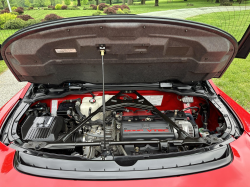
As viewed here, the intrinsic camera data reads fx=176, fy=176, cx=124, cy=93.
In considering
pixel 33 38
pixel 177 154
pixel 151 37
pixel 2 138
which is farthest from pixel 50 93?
pixel 177 154

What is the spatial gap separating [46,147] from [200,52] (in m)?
1.45

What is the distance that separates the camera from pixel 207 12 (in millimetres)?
1877

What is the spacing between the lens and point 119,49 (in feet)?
4.58

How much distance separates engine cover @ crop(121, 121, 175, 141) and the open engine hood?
478 millimetres

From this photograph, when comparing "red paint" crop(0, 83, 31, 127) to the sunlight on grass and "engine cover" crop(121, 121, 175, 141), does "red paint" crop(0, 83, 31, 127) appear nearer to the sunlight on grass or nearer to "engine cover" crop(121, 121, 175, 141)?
"engine cover" crop(121, 121, 175, 141)

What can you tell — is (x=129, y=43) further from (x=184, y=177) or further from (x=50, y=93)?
(x=50, y=93)

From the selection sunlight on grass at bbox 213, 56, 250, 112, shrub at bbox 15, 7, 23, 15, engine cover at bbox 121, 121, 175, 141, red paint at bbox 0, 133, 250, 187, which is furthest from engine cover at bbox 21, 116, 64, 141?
sunlight on grass at bbox 213, 56, 250, 112

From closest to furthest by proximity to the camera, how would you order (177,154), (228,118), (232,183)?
(232,183) < (177,154) < (228,118)

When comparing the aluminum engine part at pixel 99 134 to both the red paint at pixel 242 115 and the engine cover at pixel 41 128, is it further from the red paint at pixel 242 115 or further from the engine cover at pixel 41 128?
the red paint at pixel 242 115

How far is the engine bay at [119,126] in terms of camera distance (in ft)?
4.69

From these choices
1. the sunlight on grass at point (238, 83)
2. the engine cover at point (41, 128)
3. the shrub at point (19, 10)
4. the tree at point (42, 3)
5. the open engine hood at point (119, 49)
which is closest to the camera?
the open engine hood at point (119, 49)

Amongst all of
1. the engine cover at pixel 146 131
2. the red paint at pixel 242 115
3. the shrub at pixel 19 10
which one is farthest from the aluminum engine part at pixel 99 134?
the shrub at pixel 19 10

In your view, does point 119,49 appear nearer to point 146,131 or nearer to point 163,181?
point 146,131

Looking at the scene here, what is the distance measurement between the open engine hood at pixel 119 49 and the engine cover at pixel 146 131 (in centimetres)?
48
